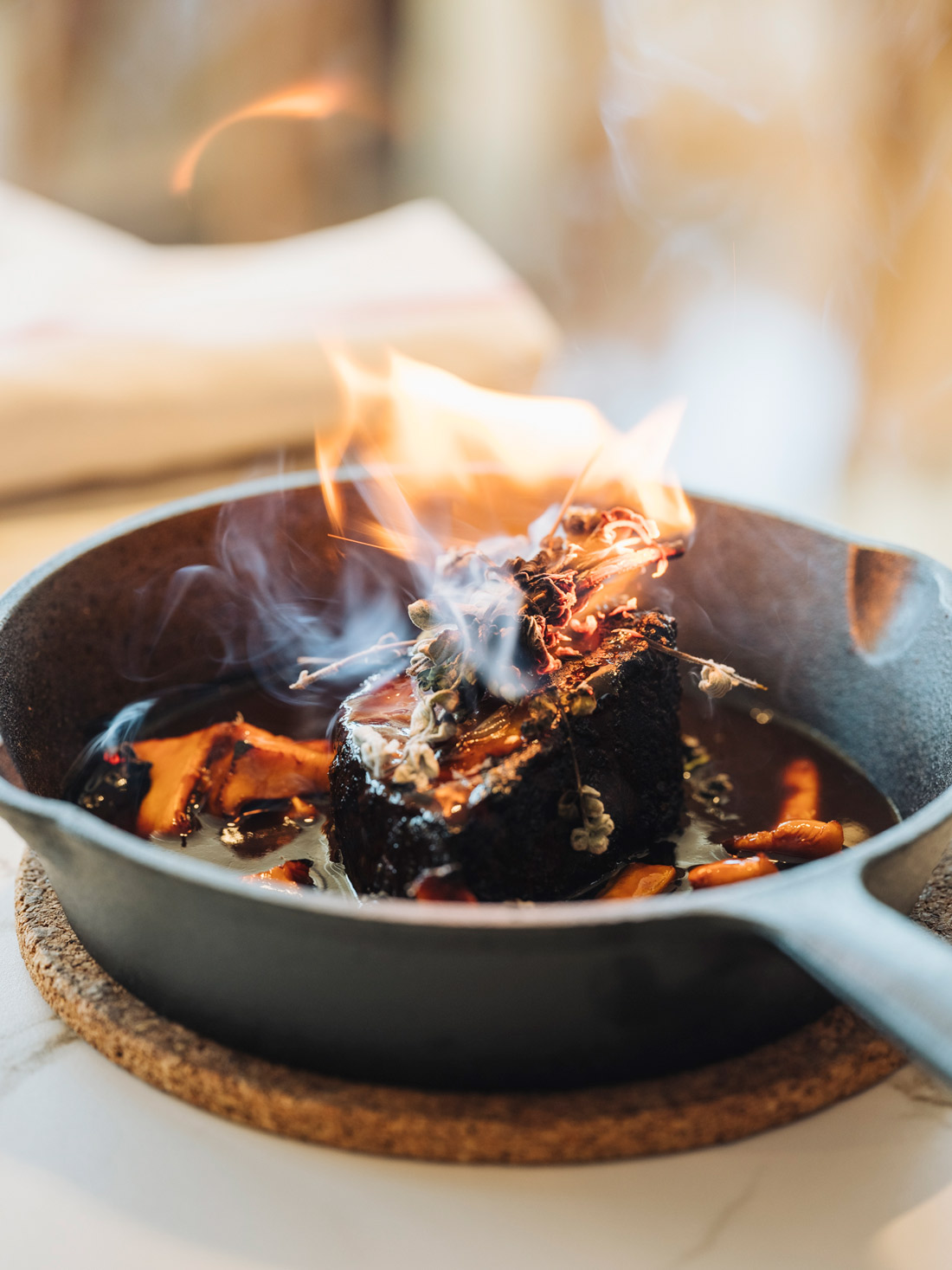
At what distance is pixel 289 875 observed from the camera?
1.56m

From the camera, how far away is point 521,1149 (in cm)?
123

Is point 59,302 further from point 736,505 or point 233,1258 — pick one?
point 233,1258

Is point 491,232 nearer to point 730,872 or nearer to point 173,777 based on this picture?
point 173,777

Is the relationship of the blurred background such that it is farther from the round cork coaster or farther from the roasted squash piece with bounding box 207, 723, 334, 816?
the round cork coaster

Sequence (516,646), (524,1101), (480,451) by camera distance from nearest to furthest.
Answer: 1. (524,1101)
2. (516,646)
3. (480,451)

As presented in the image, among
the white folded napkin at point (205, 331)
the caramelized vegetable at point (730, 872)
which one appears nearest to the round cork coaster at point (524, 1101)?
the caramelized vegetable at point (730, 872)

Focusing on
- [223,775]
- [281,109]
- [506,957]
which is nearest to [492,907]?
[506,957]

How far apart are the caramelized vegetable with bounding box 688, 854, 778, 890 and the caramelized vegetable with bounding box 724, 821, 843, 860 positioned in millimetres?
117

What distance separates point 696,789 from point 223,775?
0.79 m

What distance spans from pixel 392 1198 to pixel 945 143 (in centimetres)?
425

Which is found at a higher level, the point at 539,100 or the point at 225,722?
the point at 539,100

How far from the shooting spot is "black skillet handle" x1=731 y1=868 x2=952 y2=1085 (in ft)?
3.12

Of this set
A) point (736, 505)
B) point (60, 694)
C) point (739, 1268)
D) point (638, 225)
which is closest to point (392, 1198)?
point (739, 1268)

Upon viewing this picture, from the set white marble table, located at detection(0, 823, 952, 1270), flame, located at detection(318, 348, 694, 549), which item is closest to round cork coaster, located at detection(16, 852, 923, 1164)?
white marble table, located at detection(0, 823, 952, 1270)
